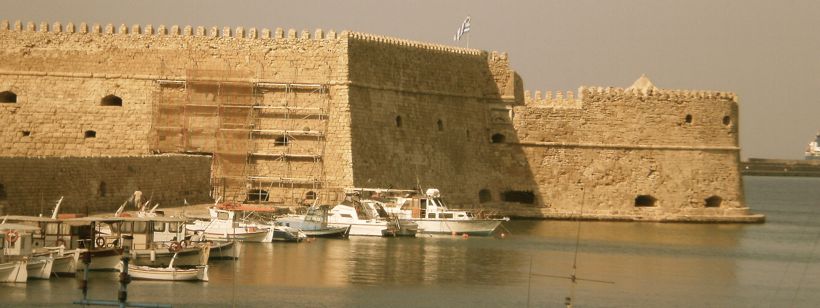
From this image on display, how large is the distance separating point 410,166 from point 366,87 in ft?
7.78

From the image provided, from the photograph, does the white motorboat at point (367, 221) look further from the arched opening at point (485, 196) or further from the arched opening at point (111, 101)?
the arched opening at point (485, 196)

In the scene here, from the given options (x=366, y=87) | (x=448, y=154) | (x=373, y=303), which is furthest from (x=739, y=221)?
(x=373, y=303)

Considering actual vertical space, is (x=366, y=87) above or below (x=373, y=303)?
above

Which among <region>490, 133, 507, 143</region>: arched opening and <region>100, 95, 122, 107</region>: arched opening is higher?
<region>100, 95, 122, 107</region>: arched opening

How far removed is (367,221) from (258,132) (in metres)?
3.57

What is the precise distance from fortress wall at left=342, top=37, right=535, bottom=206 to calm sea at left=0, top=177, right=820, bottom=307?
2640mm

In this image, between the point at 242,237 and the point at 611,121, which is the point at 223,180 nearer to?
the point at 242,237

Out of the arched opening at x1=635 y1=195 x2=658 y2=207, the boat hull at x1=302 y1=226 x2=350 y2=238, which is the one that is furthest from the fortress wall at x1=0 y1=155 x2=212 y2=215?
the arched opening at x1=635 y1=195 x2=658 y2=207

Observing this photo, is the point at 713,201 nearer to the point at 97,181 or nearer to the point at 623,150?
the point at 623,150

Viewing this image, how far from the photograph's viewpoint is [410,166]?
39812mm

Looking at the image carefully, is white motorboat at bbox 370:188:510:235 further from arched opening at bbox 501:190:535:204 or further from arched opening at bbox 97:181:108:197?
arched opening at bbox 97:181:108:197

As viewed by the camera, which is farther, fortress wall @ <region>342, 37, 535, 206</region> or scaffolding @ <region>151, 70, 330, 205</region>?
fortress wall @ <region>342, 37, 535, 206</region>

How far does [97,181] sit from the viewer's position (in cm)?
3297

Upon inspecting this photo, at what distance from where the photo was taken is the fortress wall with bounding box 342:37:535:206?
126 feet
